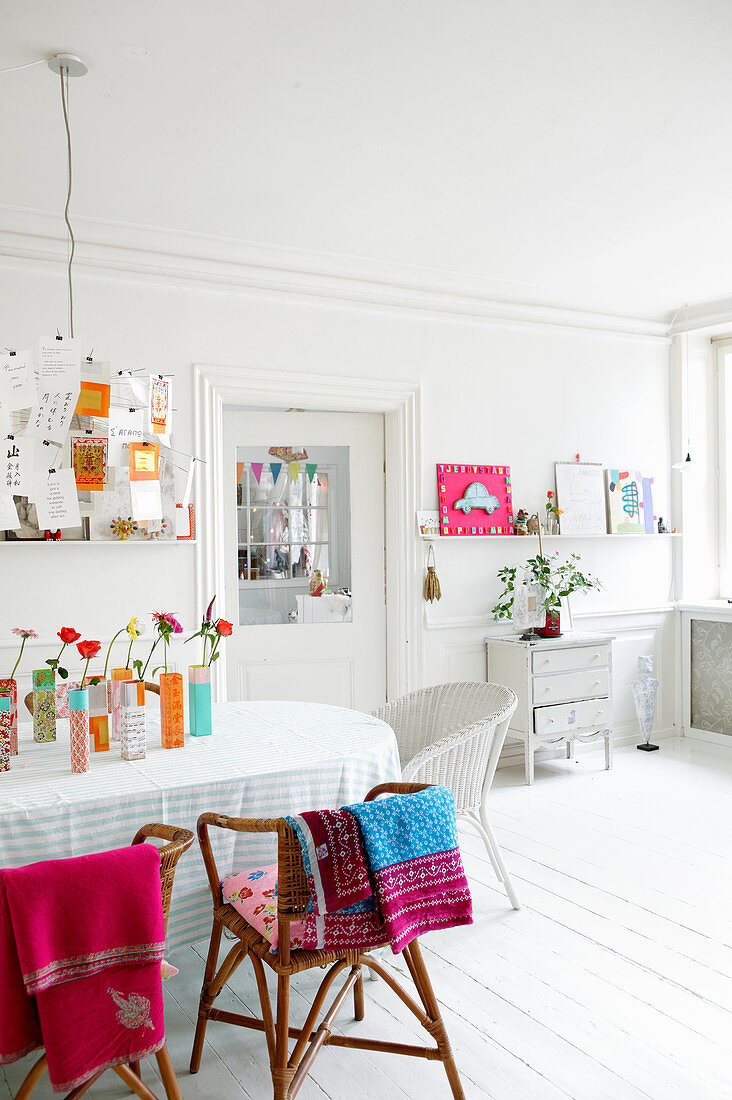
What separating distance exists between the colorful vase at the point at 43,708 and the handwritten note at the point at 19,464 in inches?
21.7

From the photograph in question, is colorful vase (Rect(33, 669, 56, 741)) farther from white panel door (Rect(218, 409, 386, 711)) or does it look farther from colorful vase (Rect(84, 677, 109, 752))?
white panel door (Rect(218, 409, 386, 711))

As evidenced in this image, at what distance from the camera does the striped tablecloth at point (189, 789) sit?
207 cm

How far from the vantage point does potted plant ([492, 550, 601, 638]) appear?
493cm

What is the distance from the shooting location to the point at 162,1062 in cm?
184

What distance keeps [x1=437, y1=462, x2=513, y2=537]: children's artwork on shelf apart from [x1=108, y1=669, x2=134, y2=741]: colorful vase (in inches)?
99.3

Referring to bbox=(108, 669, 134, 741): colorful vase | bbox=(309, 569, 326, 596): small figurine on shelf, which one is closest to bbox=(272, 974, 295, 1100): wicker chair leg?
bbox=(108, 669, 134, 741): colorful vase

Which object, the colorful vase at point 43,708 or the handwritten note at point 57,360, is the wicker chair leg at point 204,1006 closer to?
the colorful vase at point 43,708

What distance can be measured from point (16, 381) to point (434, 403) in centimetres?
274

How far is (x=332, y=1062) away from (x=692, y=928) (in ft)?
4.63

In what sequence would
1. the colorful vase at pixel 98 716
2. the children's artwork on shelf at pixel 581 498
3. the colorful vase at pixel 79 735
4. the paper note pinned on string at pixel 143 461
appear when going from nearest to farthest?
the colorful vase at pixel 79 735 < the colorful vase at pixel 98 716 < the paper note pinned on string at pixel 143 461 < the children's artwork on shelf at pixel 581 498

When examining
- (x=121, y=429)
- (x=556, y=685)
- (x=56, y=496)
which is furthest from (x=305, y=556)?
(x=56, y=496)

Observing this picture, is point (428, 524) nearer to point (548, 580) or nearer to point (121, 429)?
point (548, 580)

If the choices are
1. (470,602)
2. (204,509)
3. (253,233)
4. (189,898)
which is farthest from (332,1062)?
(253,233)

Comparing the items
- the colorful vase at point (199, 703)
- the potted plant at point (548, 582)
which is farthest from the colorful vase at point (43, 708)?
the potted plant at point (548, 582)
